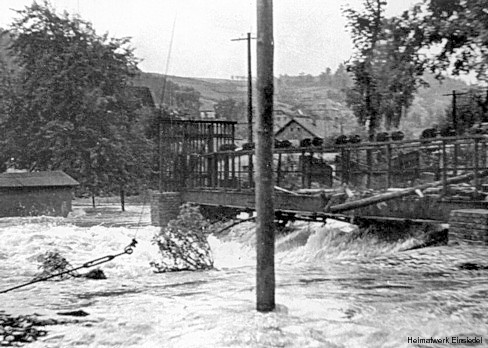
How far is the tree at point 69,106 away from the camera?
109ft

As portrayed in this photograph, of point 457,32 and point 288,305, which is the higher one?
point 457,32

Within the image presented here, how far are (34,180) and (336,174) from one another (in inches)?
501

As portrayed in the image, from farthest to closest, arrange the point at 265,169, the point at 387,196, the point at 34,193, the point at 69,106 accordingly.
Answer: the point at 69,106
the point at 34,193
the point at 387,196
the point at 265,169

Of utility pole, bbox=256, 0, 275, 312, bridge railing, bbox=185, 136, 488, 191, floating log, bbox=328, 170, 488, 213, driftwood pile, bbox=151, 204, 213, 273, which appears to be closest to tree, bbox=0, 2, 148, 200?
bridge railing, bbox=185, 136, 488, 191

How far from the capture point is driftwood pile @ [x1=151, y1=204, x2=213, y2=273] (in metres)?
10.5

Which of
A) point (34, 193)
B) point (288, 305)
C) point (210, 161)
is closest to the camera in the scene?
point (288, 305)

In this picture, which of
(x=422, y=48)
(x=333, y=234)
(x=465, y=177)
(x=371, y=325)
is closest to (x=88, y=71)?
(x=333, y=234)

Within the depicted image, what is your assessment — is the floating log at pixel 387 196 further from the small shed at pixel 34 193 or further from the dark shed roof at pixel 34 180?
the small shed at pixel 34 193

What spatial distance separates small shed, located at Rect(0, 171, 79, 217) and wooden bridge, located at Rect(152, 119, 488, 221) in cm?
435

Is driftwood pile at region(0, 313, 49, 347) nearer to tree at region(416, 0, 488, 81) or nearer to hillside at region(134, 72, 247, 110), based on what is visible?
tree at region(416, 0, 488, 81)

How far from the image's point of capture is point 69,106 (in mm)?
34781

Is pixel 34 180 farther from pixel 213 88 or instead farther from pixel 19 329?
pixel 213 88

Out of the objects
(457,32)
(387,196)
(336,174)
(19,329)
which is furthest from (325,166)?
(19,329)

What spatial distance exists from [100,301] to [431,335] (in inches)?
146
